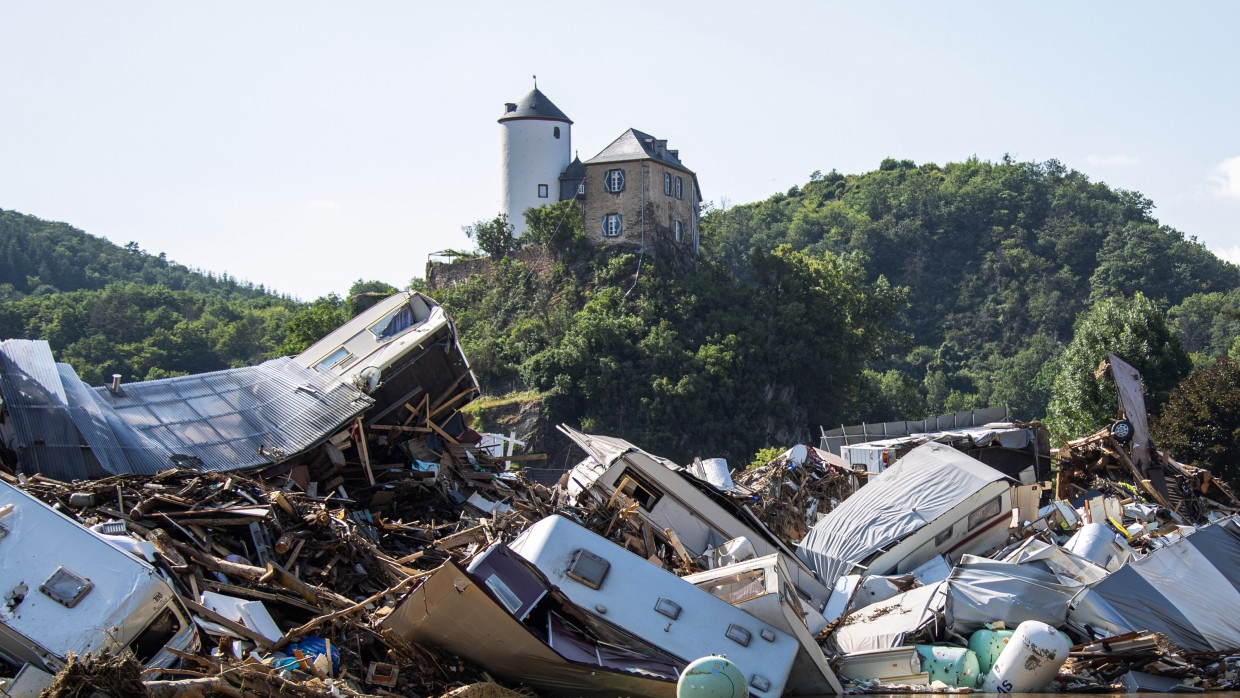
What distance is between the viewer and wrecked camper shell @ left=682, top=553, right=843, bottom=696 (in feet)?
34.3

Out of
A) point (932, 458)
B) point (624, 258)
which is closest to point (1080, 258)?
point (624, 258)

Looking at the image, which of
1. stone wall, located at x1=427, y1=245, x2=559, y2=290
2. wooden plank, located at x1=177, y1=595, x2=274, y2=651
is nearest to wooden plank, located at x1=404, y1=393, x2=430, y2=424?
wooden plank, located at x1=177, y1=595, x2=274, y2=651

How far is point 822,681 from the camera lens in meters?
10.8

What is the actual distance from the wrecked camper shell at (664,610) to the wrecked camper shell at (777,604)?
0.31 feet

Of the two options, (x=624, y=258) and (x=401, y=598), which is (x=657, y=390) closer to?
(x=624, y=258)

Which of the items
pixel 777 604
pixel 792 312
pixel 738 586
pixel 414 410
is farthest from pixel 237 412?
pixel 792 312

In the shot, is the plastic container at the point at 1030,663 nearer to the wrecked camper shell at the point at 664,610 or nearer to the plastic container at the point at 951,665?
the plastic container at the point at 951,665

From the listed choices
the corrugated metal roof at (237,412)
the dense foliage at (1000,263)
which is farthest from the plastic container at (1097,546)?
the dense foliage at (1000,263)

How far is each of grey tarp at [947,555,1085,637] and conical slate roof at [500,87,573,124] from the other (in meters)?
47.6

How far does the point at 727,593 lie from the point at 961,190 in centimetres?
10028

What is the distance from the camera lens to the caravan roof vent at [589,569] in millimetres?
10500

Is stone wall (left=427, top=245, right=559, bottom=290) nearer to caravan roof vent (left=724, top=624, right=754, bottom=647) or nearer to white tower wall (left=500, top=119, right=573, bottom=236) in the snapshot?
white tower wall (left=500, top=119, right=573, bottom=236)

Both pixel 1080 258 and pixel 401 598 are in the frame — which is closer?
pixel 401 598

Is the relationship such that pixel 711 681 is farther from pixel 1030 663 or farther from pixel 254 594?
pixel 1030 663
